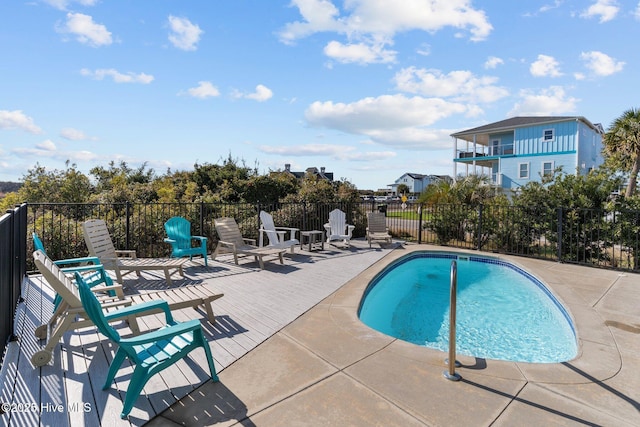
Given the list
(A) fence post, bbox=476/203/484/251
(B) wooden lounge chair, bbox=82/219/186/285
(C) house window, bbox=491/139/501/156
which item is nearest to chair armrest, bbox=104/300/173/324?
(B) wooden lounge chair, bbox=82/219/186/285

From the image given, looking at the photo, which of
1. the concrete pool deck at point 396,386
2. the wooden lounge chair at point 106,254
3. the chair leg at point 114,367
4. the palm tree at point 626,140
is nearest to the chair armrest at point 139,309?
the chair leg at point 114,367

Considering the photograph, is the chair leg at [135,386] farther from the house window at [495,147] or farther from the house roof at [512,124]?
the house window at [495,147]

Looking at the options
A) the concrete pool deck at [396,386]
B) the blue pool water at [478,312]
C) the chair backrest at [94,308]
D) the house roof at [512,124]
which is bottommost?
the blue pool water at [478,312]

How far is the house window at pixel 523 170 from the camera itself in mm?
26347

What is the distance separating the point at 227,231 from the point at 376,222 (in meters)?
5.08

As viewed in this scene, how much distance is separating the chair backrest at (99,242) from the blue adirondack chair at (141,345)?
2928mm

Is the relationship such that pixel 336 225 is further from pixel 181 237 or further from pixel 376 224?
pixel 181 237

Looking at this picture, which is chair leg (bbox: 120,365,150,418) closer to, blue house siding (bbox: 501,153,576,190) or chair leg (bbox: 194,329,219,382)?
chair leg (bbox: 194,329,219,382)

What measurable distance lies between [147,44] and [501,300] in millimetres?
9868

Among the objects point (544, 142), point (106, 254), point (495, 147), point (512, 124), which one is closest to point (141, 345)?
point (106, 254)

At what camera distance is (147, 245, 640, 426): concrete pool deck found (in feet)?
7.84

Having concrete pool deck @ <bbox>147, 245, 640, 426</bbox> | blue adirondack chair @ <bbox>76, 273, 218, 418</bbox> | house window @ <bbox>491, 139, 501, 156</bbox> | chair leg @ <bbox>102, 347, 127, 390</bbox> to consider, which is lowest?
concrete pool deck @ <bbox>147, 245, 640, 426</bbox>

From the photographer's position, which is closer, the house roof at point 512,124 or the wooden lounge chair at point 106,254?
the wooden lounge chair at point 106,254

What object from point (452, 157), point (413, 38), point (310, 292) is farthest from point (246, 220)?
point (452, 157)
